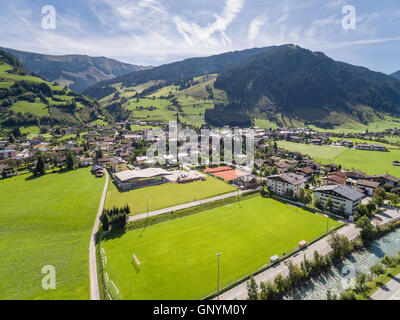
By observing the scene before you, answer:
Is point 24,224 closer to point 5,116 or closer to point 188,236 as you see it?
point 188,236

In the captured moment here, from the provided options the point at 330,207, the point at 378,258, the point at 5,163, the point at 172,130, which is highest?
the point at 172,130

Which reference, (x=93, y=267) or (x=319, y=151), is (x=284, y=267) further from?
(x=319, y=151)

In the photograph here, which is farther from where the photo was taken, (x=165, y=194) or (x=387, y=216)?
(x=165, y=194)

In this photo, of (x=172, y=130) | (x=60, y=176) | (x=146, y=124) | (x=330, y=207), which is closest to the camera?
(x=330, y=207)

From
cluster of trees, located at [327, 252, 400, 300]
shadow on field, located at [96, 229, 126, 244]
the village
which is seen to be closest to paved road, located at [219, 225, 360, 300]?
cluster of trees, located at [327, 252, 400, 300]

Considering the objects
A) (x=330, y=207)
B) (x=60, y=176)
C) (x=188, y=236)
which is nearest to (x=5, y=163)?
(x=60, y=176)

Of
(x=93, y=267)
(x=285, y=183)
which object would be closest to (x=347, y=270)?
(x=285, y=183)
